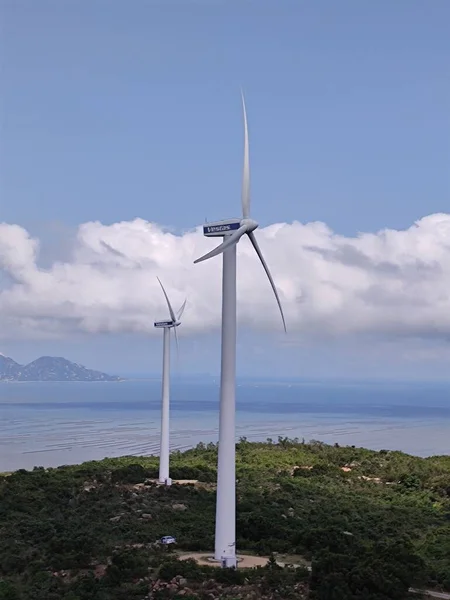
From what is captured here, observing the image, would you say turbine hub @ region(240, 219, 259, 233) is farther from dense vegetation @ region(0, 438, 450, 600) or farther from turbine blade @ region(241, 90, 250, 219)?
dense vegetation @ region(0, 438, 450, 600)

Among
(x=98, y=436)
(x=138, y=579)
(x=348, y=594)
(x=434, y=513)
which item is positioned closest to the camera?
(x=348, y=594)

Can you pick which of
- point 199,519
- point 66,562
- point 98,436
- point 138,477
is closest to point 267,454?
point 138,477

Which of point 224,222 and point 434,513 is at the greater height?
point 224,222

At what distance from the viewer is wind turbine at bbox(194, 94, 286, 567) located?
20.3 metres

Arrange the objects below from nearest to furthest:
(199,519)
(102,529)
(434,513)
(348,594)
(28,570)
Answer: (348,594), (28,570), (102,529), (199,519), (434,513)

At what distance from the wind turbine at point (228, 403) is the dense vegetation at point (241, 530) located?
4.13ft

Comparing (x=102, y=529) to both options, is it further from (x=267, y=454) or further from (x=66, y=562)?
(x=267, y=454)

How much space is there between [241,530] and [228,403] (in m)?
6.64

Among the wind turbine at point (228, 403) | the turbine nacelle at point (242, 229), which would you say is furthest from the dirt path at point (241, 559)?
the turbine nacelle at point (242, 229)

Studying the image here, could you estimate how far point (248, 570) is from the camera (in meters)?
19.4

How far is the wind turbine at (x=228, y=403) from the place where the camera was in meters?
20.3

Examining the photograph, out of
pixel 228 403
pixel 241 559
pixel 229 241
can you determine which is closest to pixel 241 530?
pixel 241 559

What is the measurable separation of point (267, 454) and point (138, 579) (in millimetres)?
31990

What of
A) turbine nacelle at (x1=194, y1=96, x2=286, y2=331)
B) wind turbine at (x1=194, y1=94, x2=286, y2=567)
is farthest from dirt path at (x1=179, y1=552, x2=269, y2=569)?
turbine nacelle at (x1=194, y1=96, x2=286, y2=331)
